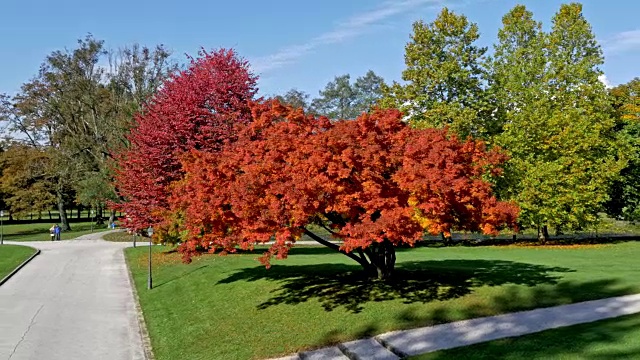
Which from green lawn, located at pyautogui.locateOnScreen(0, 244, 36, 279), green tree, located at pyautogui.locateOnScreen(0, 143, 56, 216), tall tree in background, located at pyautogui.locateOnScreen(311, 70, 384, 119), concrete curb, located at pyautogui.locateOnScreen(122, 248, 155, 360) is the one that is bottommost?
concrete curb, located at pyautogui.locateOnScreen(122, 248, 155, 360)

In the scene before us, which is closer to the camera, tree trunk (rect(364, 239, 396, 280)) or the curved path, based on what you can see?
the curved path

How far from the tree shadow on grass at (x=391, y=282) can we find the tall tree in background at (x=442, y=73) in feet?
47.2

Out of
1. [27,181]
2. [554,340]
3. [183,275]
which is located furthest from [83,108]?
[554,340]

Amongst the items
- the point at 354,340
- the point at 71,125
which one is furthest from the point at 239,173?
the point at 71,125

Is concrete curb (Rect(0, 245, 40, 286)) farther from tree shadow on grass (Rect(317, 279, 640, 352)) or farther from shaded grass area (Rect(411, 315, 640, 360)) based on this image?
shaded grass area (Rect(411, 315, 640, 360))

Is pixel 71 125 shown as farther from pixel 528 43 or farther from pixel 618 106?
pixel 618 106

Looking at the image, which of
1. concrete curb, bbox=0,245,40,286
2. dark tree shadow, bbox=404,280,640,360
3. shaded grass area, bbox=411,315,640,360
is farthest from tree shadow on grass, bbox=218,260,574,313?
concrete curb, bbox=0,245,40,286

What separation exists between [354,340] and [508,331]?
11.8 ft

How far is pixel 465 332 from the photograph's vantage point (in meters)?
12.1

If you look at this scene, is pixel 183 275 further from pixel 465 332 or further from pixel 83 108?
pixel 83 108

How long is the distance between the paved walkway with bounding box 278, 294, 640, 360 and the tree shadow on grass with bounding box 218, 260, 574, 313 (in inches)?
80.8

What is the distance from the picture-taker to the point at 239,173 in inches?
585

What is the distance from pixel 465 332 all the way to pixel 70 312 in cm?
1334

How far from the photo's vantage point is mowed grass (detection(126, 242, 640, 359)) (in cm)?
1316
